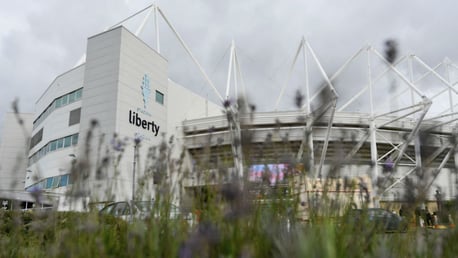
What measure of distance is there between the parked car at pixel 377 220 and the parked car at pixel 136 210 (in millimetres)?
890

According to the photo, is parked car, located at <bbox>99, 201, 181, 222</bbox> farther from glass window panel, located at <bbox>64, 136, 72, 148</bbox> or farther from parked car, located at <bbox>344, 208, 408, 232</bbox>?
glass window panel, located at <bbox>64, 136, 72, 148</bbox>

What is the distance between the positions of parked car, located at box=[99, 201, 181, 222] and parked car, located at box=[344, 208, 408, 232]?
2.92 ft

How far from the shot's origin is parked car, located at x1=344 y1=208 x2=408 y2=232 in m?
1.96

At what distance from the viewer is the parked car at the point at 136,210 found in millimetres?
1996

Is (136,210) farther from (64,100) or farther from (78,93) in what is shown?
(64,100)

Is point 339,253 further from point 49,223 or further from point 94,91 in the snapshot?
point 94,91

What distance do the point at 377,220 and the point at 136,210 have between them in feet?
4.21

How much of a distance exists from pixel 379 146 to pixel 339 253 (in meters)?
33.0

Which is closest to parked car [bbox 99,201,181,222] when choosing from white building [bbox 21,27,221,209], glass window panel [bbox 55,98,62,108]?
white building [bbox 21,27,221,209]

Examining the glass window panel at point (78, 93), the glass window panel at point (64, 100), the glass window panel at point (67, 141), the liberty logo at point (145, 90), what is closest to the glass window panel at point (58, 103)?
the glass window panel at point (64, 100)

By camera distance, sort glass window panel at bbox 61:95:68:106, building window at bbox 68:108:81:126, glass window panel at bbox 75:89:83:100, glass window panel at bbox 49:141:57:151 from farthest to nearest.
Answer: glass window panel at bbox 61:95:68:106 < glass window panel at bbox 49:141:57:151 < glass window panel at bbox 75:89:83:100 < building window at bbox 68:108:81:126

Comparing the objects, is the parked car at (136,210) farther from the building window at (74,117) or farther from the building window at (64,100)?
the building window at (64,100)

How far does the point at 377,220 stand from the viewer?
210 cm

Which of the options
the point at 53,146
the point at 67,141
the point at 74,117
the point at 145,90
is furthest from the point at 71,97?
the point at 145,90
